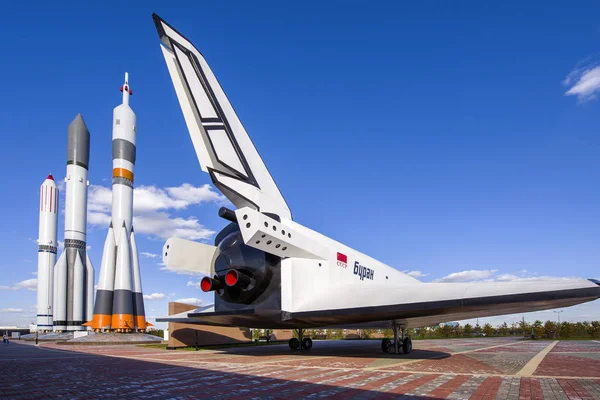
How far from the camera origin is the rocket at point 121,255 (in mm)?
41000

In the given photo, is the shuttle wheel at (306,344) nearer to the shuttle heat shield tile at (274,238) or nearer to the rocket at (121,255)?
the shuttle heat shield tile at (274,238)

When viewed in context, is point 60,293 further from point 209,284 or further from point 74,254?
point 209,284

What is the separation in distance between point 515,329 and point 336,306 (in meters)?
46.3

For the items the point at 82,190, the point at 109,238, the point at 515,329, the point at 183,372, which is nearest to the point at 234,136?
the point at 183,372

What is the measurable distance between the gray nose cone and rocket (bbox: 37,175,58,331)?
5.93 m

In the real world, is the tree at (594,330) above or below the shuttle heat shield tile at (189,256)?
below

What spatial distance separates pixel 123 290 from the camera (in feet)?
136

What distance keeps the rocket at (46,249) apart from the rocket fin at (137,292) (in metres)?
12.0

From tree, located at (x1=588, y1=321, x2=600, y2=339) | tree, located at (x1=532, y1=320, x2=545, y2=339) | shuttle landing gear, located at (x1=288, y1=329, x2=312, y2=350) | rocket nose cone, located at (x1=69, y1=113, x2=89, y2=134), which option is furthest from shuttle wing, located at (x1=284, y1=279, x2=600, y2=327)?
rocket nose cone, located at (x1=69, y1=113, x2=89, y2=134)

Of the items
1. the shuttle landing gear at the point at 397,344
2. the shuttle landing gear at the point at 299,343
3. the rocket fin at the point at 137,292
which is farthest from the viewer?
the rocket fin at the point at 137,292

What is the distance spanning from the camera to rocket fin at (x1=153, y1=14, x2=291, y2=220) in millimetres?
14703

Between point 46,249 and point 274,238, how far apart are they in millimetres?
46134

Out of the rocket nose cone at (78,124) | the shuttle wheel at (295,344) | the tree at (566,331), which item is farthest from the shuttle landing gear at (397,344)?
the rocket nose cone at (78,124)

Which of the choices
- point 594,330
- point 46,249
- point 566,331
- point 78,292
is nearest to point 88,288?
point 78,292
